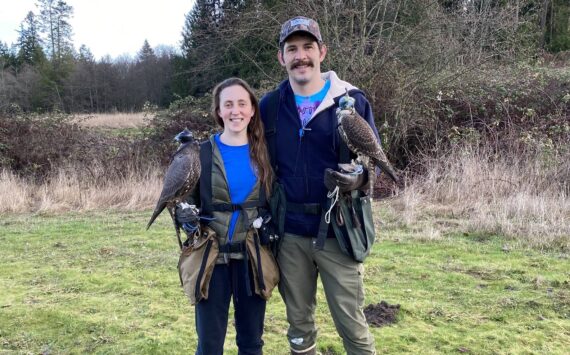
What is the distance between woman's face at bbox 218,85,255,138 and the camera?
2.78 metres

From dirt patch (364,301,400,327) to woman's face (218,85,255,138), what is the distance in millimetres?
2092

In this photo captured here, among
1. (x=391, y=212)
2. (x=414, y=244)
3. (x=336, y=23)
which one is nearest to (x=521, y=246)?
(x=414, y=244)

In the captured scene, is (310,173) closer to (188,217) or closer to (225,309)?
(188,217)

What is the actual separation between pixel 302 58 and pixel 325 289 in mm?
1425

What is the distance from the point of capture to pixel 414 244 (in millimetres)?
6227

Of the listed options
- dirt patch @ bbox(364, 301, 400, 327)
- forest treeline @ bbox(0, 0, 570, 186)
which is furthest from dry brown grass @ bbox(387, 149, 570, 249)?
dirt patch @ bbox(364, 301, 400, 327)

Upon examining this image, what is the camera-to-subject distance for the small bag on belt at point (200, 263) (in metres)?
2.71

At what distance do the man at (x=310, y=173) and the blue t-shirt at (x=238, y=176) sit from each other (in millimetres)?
191

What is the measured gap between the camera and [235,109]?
278 cm

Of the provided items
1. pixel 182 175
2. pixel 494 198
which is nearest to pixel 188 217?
pixel 182 175

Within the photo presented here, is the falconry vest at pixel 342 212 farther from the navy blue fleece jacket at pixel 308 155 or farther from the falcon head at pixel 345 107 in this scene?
the falcon head at pixel 345 107

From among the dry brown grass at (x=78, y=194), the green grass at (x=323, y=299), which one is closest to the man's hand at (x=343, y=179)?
the green grass at (x=323, y=299)

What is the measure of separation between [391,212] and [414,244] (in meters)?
1.99

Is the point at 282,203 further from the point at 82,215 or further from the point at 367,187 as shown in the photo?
the point at 82,215
